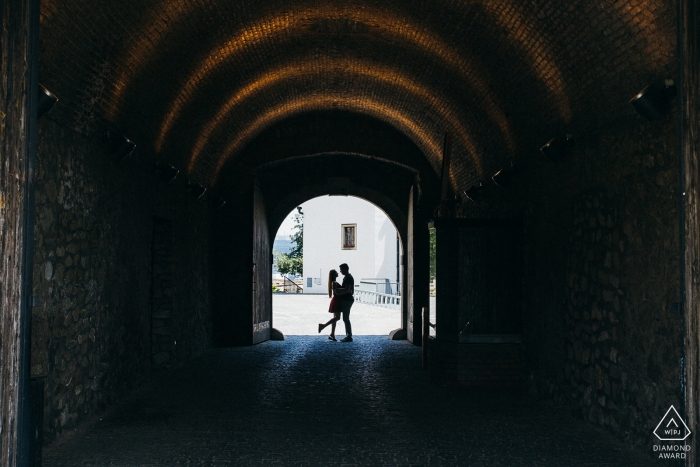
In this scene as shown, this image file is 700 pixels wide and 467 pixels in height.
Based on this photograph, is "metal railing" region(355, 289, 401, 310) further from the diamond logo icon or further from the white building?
the diamond logo icon

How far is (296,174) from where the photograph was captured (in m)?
15.0

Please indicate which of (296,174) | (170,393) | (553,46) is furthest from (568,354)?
(296,174)

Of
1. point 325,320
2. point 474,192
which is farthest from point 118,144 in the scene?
point 325,320

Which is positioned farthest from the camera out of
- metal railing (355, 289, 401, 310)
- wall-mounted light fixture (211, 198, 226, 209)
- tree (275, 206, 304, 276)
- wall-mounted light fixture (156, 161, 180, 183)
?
tree (275, 206, 304, 276)

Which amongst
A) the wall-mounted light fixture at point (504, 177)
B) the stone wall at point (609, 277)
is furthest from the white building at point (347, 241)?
the stone wall at point (609, 277)

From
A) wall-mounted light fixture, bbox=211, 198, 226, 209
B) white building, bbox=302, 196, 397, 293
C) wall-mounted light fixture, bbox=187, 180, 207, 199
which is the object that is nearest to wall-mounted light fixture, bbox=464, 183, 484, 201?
wall-mounted light fixture, bbox=187, 180, 207, 199

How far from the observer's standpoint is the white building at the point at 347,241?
130 ft

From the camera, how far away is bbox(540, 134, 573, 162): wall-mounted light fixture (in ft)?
23.0

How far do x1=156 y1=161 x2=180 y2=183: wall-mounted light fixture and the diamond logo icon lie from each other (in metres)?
6.44

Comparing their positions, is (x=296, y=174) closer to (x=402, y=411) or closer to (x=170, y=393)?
(x=170, y=393)

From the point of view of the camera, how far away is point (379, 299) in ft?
96.5

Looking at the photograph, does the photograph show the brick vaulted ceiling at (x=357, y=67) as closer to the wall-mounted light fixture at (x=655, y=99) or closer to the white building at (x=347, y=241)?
the wall-mounted light fixture at (x=655, y=99)

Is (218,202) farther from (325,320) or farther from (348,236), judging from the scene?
(348,236)

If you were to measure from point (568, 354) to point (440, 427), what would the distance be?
162 cm
